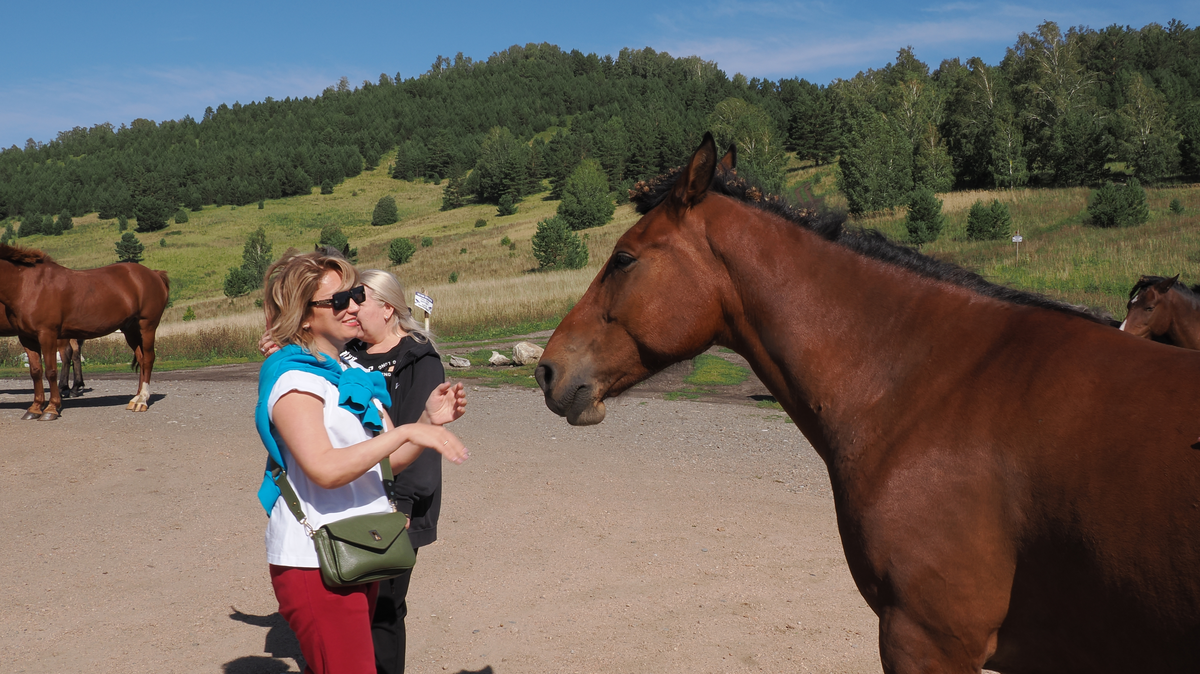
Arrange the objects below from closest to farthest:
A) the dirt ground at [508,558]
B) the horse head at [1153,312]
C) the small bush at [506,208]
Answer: the dirt ground at [508,558], the horse head at [1153,312], the small bush at [506,208]

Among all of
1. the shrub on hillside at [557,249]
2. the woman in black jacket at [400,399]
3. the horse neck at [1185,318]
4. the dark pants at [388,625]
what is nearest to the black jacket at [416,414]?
the woman in black jacket at [400,399]

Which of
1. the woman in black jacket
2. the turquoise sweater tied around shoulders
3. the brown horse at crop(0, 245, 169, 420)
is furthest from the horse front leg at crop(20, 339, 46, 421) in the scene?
the turquoise sweater tied around shoulders

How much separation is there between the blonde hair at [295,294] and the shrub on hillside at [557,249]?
34.9m

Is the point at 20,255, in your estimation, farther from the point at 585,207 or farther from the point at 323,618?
the point at 585,207

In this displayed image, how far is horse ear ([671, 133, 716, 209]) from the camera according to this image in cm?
284

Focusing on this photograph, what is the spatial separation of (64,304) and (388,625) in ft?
36.0

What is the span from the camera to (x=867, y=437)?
2.59 m

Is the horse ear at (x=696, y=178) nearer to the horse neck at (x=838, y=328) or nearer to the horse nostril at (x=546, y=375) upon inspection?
the horse neck at (x=838, y=328)

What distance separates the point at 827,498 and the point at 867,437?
189 inches

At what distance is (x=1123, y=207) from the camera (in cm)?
3453

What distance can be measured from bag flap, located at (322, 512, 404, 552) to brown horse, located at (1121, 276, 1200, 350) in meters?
8.69

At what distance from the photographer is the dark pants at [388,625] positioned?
337 cm

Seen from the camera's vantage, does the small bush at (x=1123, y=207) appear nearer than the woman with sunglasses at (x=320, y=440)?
No

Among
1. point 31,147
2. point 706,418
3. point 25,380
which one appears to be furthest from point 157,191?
point 706,418
